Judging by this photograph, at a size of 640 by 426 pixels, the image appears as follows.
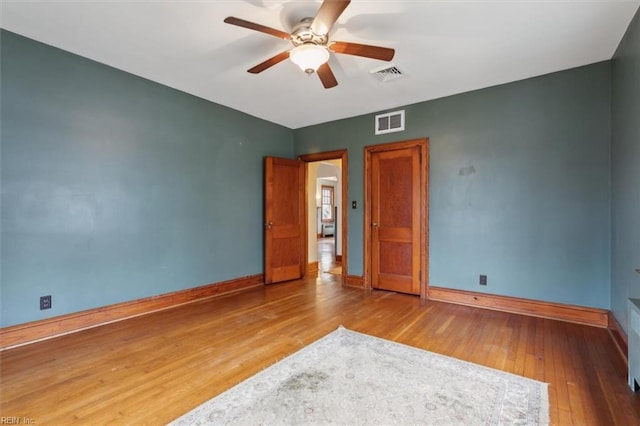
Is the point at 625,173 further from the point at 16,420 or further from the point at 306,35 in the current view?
the point at 16,420

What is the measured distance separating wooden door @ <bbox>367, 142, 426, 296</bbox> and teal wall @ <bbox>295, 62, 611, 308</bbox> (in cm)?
18

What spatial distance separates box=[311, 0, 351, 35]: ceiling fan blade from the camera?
1.83m

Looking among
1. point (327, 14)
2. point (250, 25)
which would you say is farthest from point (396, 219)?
point (250, 25)

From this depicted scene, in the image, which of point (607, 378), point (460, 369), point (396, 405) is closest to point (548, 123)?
point (607, 378)

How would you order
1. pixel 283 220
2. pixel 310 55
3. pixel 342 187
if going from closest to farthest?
1. pixel 310 55
2. pixel 342 187
3. pixel 283 220

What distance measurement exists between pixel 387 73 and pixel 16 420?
3960 mm

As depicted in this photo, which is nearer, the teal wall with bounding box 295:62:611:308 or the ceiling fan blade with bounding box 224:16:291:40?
the ceiling fan blade with bounding box 224:16:291:40

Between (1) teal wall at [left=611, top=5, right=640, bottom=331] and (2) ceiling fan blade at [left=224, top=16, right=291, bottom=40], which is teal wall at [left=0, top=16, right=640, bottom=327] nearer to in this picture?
(1) teal wall at [left=611, top=5, right=640, bottom=331]

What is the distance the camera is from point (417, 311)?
353 cm

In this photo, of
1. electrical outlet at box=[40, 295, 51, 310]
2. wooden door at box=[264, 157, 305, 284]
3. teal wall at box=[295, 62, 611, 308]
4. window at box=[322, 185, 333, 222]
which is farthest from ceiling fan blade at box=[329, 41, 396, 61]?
window at box=[322, 185, 333, 222]

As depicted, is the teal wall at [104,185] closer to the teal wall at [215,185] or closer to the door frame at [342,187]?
the teal wall at [215,185]

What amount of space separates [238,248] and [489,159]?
12.0 feet

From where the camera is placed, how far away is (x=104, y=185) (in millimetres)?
3168

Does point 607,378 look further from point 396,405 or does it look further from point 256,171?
point 256,171
